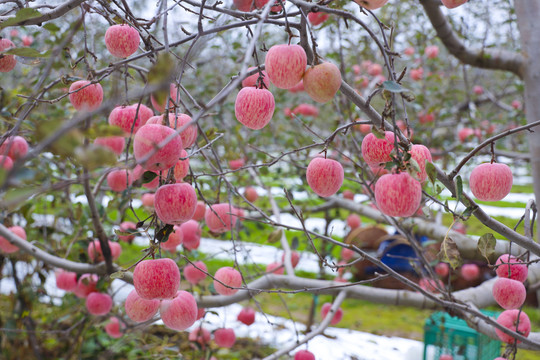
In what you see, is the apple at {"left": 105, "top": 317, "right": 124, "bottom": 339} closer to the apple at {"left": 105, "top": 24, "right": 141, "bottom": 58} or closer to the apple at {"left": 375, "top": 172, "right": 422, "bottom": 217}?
the apple at {"left": 105, "top": 24, "right": 141, "bottom": 58}

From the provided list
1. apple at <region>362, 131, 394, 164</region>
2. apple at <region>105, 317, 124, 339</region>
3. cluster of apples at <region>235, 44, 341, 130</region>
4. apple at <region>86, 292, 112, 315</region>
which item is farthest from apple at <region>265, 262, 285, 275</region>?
cluster of apples at <region>235, 44, 341, 130</region>

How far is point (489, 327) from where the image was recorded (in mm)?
1220

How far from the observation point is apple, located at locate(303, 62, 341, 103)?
0.66 metres

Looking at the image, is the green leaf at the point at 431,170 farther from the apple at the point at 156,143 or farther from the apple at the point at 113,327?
the apple at the point at 113,327

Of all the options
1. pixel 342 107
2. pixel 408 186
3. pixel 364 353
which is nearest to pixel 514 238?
pixel 408 186

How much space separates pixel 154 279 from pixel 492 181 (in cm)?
64

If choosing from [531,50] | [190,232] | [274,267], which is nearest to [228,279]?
[190,232]

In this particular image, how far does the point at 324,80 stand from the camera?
0.66 metres

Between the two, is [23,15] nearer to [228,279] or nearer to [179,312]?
[179,312]

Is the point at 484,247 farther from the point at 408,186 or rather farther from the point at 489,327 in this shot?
the point at 489,327

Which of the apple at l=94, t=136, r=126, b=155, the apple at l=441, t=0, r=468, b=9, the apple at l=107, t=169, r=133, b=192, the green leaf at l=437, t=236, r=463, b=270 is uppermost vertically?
the apple at l=441, t=0, r=468, b=9

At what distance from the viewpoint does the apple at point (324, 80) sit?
2.16 ft

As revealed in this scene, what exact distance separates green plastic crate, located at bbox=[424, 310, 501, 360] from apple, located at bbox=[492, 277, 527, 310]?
0.94 m

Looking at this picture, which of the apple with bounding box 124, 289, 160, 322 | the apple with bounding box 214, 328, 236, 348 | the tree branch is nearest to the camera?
the apple with bounding box 124, 289, 160, 322
